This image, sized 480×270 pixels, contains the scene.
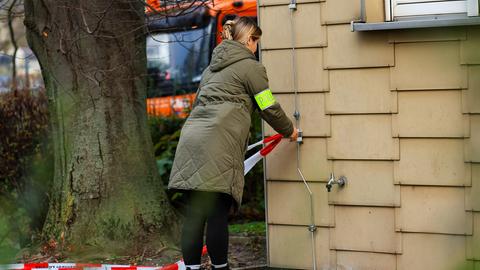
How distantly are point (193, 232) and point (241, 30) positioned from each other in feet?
4.00

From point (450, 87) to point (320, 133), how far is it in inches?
34.3

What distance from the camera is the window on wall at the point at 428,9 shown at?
4.08 m

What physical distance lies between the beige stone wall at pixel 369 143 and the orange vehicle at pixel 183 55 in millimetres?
2168

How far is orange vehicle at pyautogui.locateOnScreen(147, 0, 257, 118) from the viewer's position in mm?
7830

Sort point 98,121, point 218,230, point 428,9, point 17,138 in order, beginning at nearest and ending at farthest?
1. point 218,230
2. point 428,9
3. point 98,121
4. point 17,138

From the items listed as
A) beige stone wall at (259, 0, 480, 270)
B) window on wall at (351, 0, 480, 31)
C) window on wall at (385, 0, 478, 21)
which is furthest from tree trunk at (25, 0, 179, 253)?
window on wall at (385, 0, 478, 21)

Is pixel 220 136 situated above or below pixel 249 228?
above

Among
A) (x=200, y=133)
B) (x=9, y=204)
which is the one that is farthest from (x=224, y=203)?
(x=9, y=204)

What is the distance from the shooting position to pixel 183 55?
10961 mm

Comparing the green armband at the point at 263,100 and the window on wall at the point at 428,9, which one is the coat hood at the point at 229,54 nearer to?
the green armband at the point at 263,100

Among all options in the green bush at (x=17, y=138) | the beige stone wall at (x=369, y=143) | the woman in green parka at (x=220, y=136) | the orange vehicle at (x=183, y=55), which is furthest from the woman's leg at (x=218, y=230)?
the green bush at (x=17, y=138)

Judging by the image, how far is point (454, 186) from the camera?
411 cm

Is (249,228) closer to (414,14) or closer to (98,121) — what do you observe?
(98,121)

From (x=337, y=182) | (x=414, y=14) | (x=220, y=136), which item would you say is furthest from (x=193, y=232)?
(x=414, y=14)
